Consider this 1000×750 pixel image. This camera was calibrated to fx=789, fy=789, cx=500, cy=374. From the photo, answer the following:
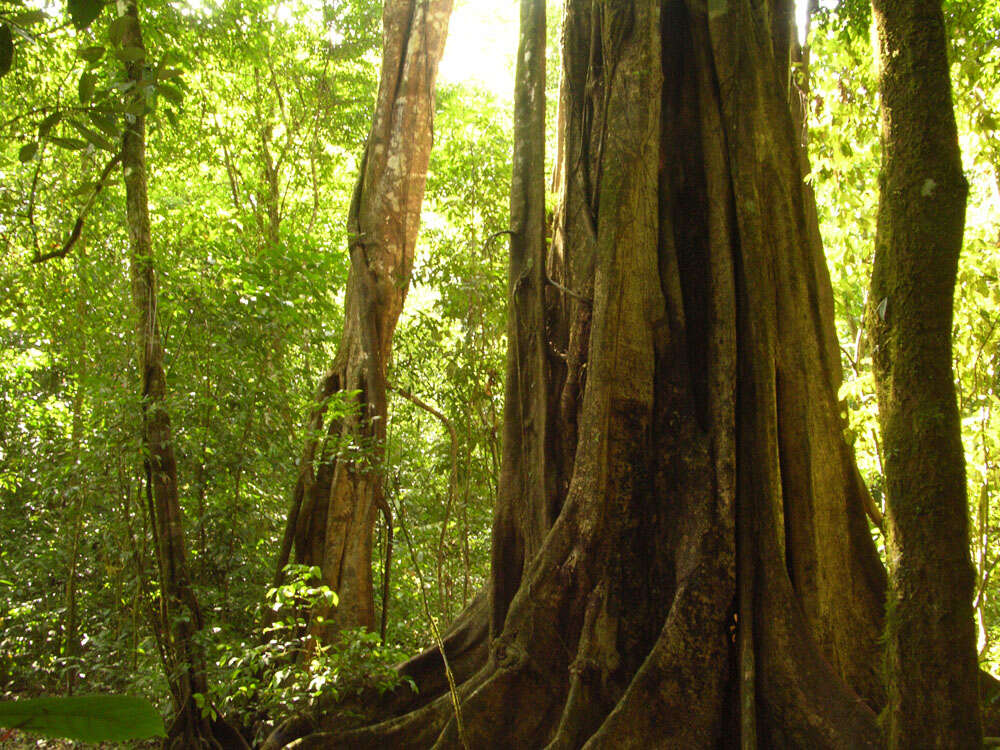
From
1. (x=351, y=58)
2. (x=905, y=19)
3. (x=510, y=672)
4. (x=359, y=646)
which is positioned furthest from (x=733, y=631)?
(x=351, y=58)

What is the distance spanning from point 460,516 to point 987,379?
12.1 feet

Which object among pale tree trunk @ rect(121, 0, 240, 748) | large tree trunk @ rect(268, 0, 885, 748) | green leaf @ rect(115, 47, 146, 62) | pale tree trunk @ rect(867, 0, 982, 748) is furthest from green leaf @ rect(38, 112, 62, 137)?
pale tree trunk @ rect(121, 0, 240, 748)

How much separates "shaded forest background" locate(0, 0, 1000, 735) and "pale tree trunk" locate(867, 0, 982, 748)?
1.36 metres

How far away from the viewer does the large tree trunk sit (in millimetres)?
2941

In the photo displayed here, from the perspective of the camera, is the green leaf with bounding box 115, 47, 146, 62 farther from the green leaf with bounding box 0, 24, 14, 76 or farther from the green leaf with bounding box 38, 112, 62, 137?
the green leaf with bounding box 0, 24, 14, 76

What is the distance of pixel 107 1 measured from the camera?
1.12 m

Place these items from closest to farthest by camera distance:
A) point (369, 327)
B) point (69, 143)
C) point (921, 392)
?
point (69, 143) → point (921, 392) → point (369, 327)

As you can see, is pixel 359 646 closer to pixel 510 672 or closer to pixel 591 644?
pixel 510 672

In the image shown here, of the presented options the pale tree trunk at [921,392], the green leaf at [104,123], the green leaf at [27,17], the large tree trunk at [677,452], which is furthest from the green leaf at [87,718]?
the large tree trunk at [677,452]

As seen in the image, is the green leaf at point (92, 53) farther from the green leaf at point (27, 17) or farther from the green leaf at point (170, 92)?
the green leaf at point (27, 17)

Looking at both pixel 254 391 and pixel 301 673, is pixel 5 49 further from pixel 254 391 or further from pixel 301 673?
pixel 254 391

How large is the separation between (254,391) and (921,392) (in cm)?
389

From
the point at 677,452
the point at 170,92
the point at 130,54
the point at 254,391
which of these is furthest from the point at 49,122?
the point at 254,391

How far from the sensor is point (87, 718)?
0.45 metres
